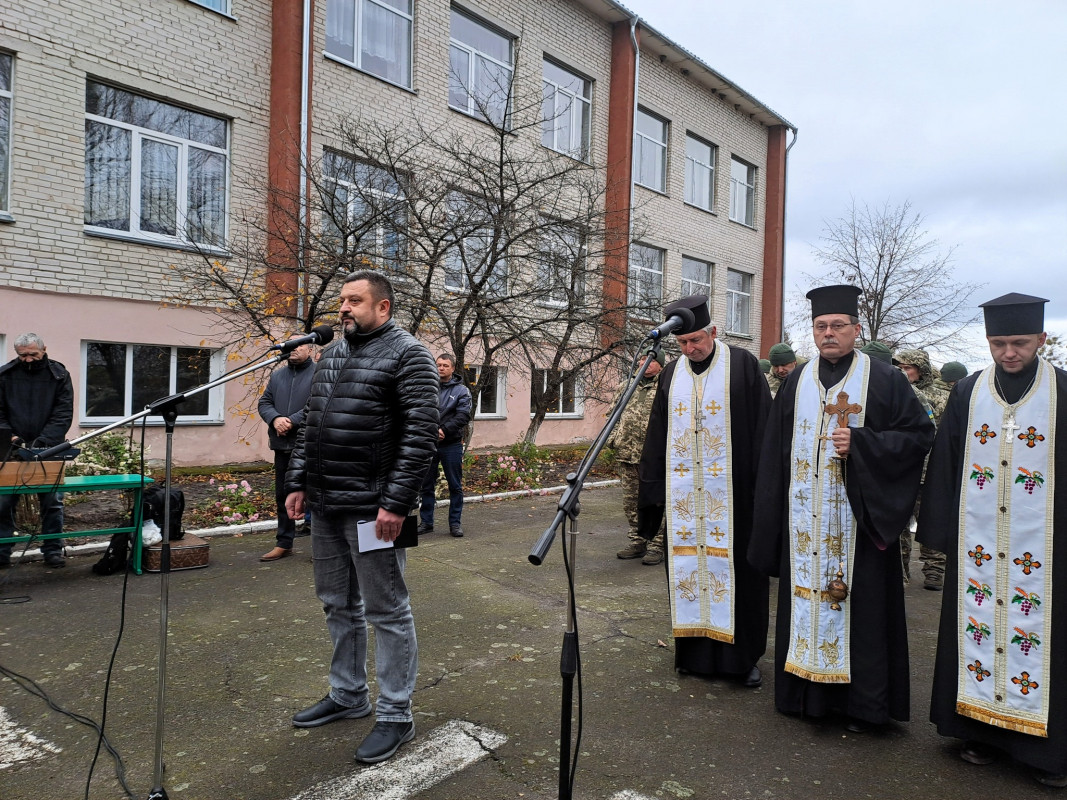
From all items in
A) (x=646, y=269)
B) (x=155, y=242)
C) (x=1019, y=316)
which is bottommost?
(x=1019, y=316)

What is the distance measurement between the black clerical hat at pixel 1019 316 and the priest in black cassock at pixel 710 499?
4.25ft

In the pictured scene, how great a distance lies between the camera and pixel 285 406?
23.5 ft

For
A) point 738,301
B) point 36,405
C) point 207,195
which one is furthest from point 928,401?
point 738,301

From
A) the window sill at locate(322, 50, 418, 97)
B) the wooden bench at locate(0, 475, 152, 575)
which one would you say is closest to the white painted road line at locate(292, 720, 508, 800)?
the wooden bench at locate(0, 475, 152, 575)

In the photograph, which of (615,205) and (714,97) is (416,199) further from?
(714,97)

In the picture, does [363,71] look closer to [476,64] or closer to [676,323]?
[476,64]

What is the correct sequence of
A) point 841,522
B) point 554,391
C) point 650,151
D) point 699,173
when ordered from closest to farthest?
1. point 841,522
2. point 554,391
3. point 650,151
4. point 699,173

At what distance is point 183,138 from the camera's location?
1207cm

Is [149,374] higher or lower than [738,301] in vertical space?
lower

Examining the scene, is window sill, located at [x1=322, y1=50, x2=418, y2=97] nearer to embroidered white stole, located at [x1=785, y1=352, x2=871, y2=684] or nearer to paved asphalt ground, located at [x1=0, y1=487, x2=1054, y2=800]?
paved asphalt ground, located at [x1=0, y1=487, x2=1054, y2=800]

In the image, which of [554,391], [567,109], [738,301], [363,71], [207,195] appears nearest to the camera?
[207,195]

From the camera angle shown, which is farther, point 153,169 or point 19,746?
point 153,169

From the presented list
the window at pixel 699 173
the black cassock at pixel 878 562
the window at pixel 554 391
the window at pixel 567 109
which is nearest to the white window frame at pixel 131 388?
the window at pixel 554 391

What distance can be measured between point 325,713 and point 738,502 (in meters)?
2.51
